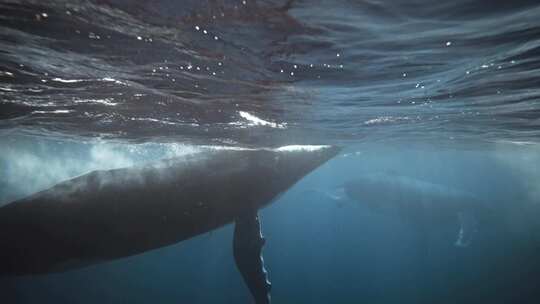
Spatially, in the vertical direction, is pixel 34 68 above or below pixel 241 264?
above

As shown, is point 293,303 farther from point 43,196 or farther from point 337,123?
point 43,196

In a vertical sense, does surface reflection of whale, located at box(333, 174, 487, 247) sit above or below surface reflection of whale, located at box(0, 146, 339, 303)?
below

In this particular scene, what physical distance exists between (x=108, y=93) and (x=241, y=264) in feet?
18.9

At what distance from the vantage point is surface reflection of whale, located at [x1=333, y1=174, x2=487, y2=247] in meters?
29.8

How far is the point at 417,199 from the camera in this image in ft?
98.0

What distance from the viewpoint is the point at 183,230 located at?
9.77 meters

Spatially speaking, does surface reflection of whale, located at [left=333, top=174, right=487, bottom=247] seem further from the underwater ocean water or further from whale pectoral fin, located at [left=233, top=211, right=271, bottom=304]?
whale pectoral fin, located at [left=233, top=211, right=271, bottom=304]

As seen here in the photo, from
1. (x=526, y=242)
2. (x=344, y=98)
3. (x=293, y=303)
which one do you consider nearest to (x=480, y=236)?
(x=526, y=242)

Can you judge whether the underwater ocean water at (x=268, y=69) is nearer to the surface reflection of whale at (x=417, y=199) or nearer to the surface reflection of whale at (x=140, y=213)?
the surface reflection of whale at (x=140, y=213)

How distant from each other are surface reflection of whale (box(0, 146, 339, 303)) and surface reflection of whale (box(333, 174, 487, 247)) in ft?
65.9

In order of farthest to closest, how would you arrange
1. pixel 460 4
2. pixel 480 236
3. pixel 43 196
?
pixel 480 236 < pixel 43 196 < pixel 460 4

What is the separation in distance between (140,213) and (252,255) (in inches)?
131

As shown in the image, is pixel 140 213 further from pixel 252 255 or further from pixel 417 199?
pixel 417 199

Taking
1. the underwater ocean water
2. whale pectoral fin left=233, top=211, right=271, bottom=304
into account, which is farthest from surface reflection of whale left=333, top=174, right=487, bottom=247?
whale pectoral fin left=233, top=211, right=271, bottom=304
